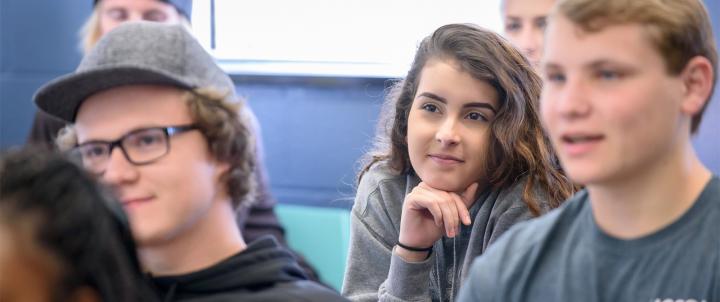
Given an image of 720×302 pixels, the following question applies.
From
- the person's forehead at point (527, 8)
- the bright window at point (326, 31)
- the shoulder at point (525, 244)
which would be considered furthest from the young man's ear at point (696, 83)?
the bright window at point (326, 31)

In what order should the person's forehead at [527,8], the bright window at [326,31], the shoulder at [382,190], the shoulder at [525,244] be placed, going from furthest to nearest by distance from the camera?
1. the bright window at [326,31]
2. the person's forehead at [527,8]
3. the shoulder at [382,190]
4. the shoulder at [525,244]

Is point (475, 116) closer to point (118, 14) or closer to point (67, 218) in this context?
point (67, 218)

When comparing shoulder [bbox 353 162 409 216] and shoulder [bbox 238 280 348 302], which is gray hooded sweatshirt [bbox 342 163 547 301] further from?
shoulder [bbox 238 280 348 302]

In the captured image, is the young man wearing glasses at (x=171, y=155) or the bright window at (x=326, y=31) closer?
the young man wearing glasses at (x=171, y=155)

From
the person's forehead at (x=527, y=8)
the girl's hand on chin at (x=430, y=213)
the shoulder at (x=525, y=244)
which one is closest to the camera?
the shoulder at (x=525, y=244)

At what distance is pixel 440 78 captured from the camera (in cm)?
220

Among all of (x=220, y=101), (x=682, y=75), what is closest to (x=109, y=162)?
(x=220, y=101)

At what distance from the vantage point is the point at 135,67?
67.5 inches

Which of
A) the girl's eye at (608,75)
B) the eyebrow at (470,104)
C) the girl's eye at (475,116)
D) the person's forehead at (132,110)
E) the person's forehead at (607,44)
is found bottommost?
the girl's eye at (475,116)

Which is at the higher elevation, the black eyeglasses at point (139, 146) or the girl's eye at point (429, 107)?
the black eyeglasses at point (139, 146)

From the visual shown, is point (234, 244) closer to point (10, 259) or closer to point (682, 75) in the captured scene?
point (10, 259)

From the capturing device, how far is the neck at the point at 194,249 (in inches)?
70.6

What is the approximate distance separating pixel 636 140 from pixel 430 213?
2.77ft

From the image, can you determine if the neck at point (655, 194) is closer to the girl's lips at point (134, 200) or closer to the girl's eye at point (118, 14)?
the girl's lips at point (134, 200)
